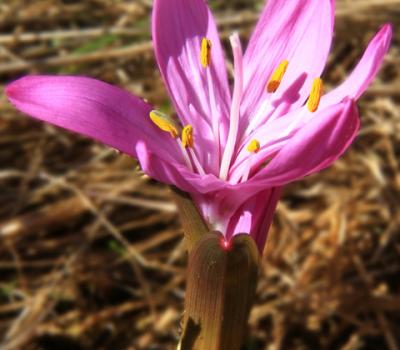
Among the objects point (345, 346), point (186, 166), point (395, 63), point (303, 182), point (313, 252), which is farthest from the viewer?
point (395, 63)

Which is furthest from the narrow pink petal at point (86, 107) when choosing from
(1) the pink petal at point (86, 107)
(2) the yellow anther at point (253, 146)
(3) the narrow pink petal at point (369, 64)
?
(3) the narrow pink petal at point (369, 64)

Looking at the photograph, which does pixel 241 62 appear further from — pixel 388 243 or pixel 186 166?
pixel 388 243

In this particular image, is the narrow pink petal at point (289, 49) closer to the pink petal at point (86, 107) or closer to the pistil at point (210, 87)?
the pistil at point (210, 87)

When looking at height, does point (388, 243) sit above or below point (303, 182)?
below

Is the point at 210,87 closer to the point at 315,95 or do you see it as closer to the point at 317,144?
the point at 315,95

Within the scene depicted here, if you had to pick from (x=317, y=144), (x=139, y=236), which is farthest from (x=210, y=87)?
(x=139, y=236)

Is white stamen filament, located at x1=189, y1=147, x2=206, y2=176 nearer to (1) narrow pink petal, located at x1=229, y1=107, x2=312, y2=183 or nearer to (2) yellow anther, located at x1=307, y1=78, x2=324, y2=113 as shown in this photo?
(1) narrow pink petal, located at x1=229, y1=107, x2=312, y2=183

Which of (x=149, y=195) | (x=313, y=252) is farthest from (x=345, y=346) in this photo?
(x=149, y=195)

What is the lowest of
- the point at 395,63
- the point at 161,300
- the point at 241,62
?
the point at 241,62
